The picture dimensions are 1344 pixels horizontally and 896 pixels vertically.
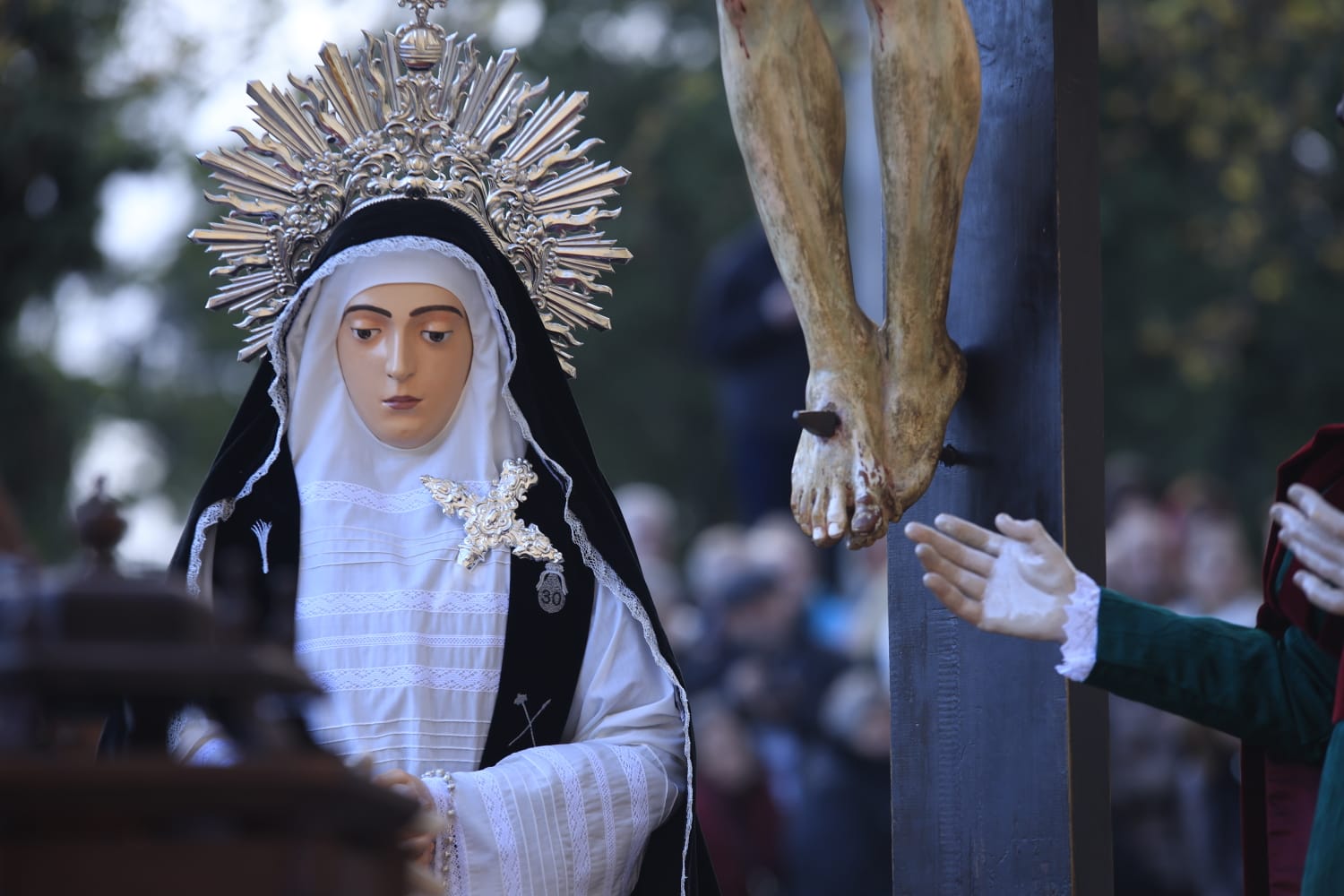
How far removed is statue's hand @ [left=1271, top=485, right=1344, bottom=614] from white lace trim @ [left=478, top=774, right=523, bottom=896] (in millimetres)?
1314

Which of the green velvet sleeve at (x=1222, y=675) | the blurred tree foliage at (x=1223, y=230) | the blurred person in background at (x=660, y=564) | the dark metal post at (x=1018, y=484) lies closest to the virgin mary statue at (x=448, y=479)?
the dark metal post at (x=1018, y=484)

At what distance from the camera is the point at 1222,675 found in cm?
331

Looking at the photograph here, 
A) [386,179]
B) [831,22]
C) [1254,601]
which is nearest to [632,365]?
[831,22]

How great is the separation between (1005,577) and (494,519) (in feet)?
3.39

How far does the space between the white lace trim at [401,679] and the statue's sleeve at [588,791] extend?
5.0 inches

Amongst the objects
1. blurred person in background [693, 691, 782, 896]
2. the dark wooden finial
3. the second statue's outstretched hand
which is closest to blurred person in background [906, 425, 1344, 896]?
the second statue's outstretched hand

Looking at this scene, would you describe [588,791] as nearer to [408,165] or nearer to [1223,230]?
[408,165]

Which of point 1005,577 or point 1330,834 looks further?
point 1005,577

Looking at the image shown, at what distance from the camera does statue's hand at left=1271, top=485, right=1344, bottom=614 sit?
311 centimetres

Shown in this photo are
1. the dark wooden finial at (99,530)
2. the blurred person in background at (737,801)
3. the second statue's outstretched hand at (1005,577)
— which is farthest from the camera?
the blurred person in background at (737,801)

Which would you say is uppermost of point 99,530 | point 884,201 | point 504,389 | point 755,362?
point 755,362

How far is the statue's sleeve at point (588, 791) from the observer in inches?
140

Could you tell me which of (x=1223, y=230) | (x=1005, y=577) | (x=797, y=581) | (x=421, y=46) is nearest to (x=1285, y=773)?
(x=1005, y=577)

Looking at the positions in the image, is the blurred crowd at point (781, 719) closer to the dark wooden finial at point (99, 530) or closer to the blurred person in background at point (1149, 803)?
the blurred person in background at point (1149, 803)
